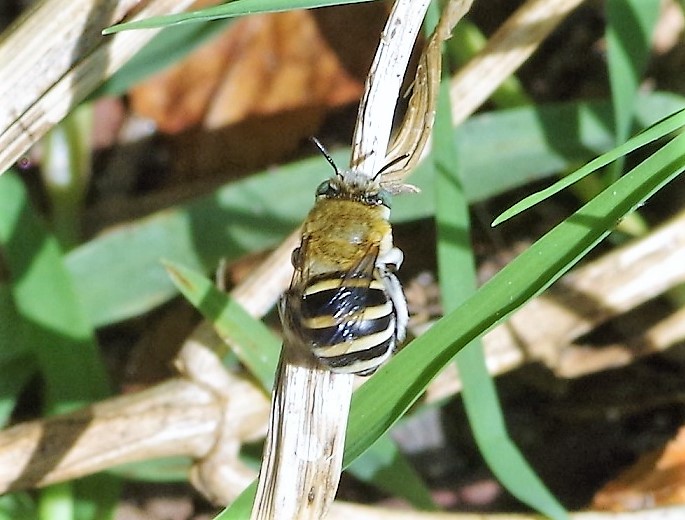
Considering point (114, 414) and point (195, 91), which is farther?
point (195, 91)

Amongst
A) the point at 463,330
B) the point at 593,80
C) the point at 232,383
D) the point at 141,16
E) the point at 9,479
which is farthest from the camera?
the point at 593,80

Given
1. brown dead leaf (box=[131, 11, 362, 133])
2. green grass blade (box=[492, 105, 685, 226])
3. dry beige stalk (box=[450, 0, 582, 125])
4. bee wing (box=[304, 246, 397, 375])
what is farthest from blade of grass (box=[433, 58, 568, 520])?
brown dead leaf (box=[131, 11, 362, 133])

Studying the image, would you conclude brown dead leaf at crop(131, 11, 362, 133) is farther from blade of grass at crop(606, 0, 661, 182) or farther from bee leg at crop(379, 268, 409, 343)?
bee leg at crop(379, 268, 409, 343)

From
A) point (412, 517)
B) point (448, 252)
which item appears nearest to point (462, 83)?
point (448, 252)

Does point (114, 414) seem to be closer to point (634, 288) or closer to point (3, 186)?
point (3, 186)

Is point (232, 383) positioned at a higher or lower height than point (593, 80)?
higher

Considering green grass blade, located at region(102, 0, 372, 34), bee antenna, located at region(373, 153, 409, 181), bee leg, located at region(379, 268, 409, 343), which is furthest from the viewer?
bee leg, located at region(379, 268, 409, 343)

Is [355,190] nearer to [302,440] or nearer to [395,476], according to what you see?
[302,440]
